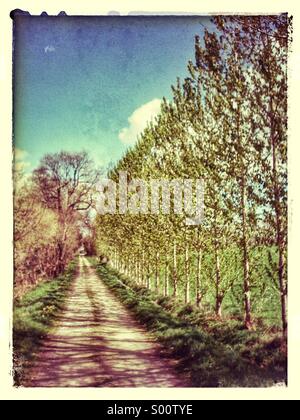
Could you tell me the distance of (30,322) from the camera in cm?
919

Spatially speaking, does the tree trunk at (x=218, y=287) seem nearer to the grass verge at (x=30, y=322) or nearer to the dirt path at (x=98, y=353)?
the dirt path at (x=98, y=353)

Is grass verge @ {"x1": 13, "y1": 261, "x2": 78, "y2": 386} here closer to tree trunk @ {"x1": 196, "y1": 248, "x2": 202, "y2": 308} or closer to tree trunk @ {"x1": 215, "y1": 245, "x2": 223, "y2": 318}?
tree trunk @ {"x1": 196, "y1": 248, "x2": 202, "y2": 308}

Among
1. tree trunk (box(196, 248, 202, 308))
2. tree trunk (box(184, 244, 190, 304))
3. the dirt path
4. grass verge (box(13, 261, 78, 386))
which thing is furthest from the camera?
tree trunk (box(184, 244, 190, 304))

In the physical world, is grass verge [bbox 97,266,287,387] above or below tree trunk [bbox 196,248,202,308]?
below

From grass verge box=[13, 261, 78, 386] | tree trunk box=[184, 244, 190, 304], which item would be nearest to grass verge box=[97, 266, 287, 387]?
tree trunk box=[184, 244, 190, 304]

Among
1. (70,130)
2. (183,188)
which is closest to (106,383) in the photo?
(183,188)

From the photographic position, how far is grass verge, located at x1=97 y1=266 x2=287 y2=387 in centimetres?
848

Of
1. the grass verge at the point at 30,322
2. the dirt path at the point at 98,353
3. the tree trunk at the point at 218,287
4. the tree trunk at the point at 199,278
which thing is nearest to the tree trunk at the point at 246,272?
the tree trunk at the point at 218,287

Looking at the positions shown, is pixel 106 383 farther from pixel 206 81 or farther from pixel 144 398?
pixel 206 81

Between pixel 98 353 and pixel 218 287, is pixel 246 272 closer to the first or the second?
pixel 218 287

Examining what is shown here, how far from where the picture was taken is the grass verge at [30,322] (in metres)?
8.88

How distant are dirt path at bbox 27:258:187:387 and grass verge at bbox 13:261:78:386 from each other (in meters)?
0.16

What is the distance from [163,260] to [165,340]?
3141mm

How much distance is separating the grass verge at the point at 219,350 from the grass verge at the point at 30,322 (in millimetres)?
1911
